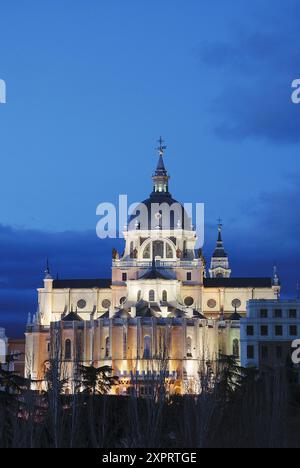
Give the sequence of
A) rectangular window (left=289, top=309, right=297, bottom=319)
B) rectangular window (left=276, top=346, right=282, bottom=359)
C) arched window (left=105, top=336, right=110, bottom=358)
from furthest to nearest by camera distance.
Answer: arched window (left=105, top=336, right=110, bottom=358) < rectangular window (left=289, top=309, right=297, bottom=319) < rectangular window (left=276, top=346, right=282, bottom=359)

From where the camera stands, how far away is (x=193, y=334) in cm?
13650

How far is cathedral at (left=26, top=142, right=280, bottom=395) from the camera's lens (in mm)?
135750

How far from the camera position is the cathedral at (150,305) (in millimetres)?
135750

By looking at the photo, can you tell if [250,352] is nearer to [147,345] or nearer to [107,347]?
[147,345]

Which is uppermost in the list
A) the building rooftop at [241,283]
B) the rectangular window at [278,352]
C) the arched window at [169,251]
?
the arched window at [169,251]

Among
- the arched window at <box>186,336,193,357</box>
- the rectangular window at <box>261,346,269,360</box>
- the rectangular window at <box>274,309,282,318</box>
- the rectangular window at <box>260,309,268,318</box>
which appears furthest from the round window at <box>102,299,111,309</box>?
the rectangular window at <box>261,346,269,360</box>

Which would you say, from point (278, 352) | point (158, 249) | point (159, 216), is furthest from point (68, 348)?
point (278, 352)

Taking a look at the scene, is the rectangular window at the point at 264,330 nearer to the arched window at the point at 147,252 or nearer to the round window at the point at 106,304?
the arched window at the point at 147,252

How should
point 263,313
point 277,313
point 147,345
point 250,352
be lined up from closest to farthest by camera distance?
point 250,352 → point 277,313 → point 263,313 → point 147,345

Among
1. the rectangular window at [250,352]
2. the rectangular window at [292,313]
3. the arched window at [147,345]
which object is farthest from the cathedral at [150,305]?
the rectangular window at [292,313]

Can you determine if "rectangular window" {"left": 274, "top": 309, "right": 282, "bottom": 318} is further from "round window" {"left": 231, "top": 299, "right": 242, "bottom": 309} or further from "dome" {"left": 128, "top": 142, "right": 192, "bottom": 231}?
"dome" {"left": 128, "top": 142, "right": 192, "bottom": 231}

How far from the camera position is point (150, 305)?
14162cm

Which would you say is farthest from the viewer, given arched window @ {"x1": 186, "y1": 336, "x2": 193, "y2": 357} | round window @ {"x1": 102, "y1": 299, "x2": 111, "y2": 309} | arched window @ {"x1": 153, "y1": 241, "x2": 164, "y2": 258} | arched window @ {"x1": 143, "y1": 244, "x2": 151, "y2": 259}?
round window @ {"x1": 102, "y1": 299, "x2": 111, "y2": 309}
